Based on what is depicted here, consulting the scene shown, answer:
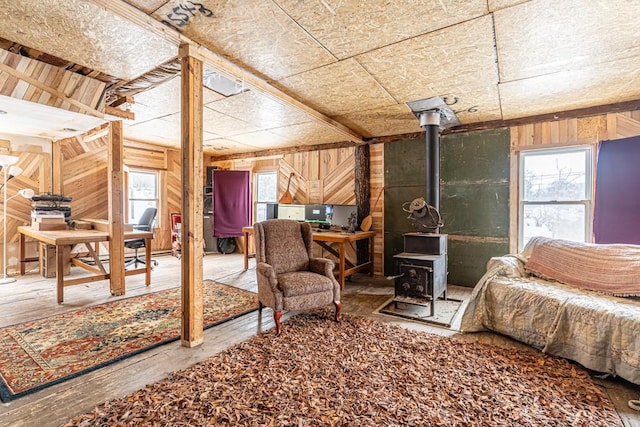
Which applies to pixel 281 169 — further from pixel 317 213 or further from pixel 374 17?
pixel 374 17

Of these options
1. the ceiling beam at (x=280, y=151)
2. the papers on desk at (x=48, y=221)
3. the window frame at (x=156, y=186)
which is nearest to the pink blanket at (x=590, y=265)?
the ceiling beam at (x=280, y=151)

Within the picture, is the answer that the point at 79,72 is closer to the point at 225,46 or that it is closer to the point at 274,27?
the point at 225,46

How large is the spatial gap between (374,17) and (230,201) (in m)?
5.66

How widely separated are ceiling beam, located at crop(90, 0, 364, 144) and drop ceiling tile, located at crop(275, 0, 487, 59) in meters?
0.84

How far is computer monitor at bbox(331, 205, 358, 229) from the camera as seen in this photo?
17.2ft

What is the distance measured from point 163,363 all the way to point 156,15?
2.42 metres

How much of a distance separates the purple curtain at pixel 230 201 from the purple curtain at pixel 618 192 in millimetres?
6015

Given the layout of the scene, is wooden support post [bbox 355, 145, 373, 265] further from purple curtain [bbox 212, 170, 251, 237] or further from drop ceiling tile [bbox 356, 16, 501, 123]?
purple curtain [bbox 212, 170, 251, 237]

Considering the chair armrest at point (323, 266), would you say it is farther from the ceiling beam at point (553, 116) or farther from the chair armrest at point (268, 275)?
the ceiling beam at point (553, 116)

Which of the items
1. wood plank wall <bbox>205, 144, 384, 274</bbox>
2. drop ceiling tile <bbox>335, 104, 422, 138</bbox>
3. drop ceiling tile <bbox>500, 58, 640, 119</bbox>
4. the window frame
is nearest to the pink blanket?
drop ceiling tile <bbox>500, 58, 640, 119</bbox>

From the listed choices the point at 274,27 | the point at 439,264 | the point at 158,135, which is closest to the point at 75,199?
the point at 158,135

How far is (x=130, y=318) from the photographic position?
3.10 metres

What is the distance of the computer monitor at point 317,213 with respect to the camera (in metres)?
5.41

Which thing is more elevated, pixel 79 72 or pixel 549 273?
pixel 79 72
